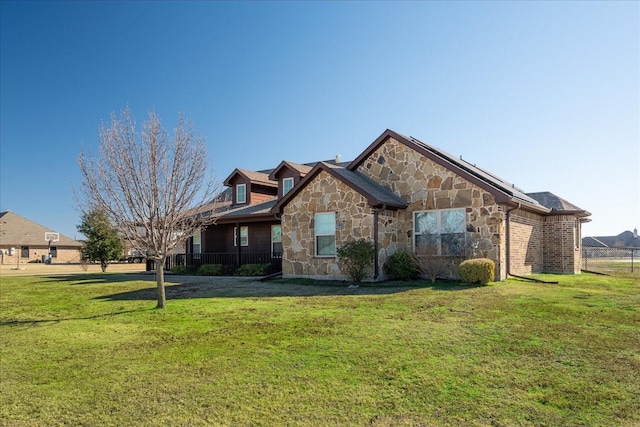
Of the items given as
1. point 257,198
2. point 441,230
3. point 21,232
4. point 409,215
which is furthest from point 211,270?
point 21,232

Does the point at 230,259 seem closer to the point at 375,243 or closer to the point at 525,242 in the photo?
the point at 375,243

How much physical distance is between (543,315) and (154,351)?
286 inches

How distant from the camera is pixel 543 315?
29.1ft

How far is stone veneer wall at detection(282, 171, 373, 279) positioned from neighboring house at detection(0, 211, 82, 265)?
166 feet

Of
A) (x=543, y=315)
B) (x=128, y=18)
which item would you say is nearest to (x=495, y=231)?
(x=543, y=315)

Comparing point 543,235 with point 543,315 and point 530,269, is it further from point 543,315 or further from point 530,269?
point 543,315

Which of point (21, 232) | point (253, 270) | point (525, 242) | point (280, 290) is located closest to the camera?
point (280, 290)

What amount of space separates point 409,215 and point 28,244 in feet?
189

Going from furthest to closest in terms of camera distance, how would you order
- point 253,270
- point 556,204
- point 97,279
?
point 253,270 < point 556,204 < point 97,279

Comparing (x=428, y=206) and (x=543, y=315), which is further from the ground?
(x=428, y=206)

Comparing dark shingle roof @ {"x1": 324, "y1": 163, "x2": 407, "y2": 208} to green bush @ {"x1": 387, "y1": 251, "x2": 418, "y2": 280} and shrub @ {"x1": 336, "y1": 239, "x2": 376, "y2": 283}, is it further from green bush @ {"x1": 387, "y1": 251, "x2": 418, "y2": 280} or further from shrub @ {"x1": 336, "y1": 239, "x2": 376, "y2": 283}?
green bush @ {"x1": 387, "y1": 251, "x2": 418, "y2": 280}

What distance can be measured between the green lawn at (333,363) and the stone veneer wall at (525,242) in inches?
237

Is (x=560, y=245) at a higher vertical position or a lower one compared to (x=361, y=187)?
lower

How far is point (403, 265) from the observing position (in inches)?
637
